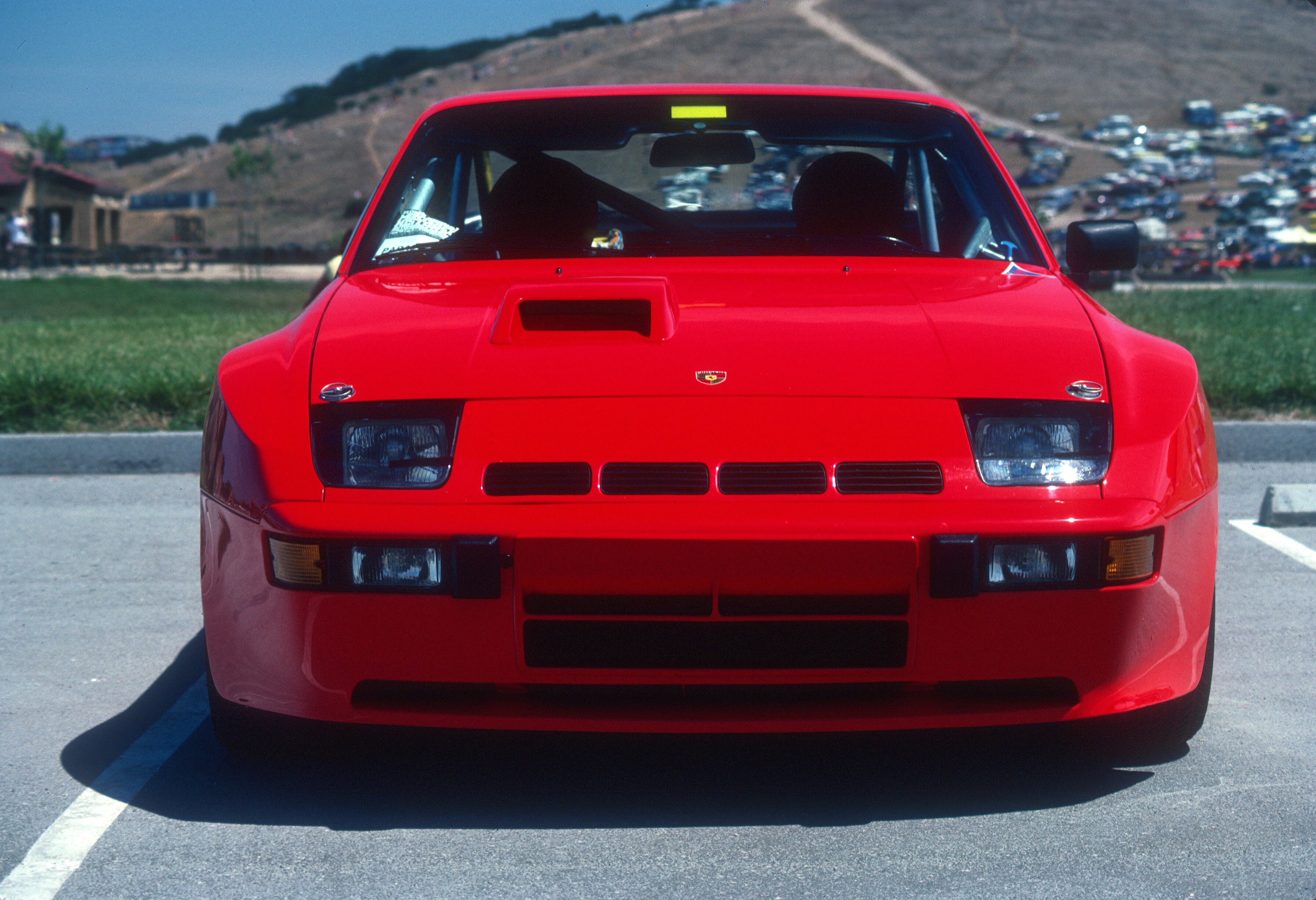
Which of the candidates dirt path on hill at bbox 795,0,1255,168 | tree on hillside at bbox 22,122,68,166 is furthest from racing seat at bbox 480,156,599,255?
dirt path on hill at bbox 795,0,1255,168

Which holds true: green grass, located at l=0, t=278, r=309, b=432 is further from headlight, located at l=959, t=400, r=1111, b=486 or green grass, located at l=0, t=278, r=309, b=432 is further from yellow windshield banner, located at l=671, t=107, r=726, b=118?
headlight, located at l=959, t=400, r=1111, b=486

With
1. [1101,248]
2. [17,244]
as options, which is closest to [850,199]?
[1101,248]

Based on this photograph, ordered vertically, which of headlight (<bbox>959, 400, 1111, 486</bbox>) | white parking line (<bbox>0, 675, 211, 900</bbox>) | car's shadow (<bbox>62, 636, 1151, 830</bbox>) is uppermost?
headlight (<bbox>959, 400, 1111, 486</bbox>)

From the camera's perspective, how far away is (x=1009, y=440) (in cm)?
231

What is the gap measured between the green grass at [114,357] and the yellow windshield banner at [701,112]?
404cm

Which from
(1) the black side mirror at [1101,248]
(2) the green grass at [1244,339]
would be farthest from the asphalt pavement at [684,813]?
(2) the green grass at [1244,339]

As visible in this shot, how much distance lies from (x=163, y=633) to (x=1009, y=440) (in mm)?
2565

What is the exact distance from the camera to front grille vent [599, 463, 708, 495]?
7.36ft

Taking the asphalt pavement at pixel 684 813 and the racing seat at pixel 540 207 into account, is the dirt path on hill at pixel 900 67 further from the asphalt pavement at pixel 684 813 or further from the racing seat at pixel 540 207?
the asphalt pavement at pixel 684 813

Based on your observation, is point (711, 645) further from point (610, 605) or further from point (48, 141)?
point (48, 141)

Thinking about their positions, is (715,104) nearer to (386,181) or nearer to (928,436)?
(386,181)

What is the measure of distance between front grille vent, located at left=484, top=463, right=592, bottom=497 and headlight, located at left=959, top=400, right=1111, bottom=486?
66 centimetres

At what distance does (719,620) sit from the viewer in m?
2.22

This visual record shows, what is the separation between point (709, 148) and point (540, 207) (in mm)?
508
